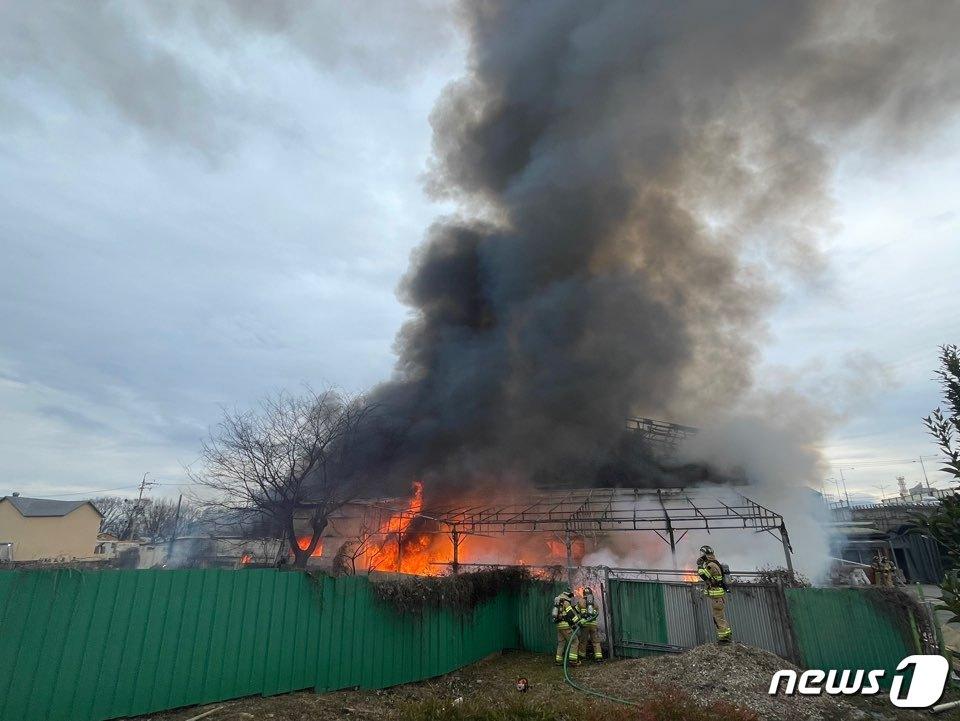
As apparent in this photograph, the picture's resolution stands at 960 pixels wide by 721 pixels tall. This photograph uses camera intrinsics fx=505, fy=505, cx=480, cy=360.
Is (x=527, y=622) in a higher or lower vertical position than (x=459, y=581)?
lower

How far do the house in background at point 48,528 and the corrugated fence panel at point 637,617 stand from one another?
35.0m

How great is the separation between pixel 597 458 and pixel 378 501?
34.2 feet

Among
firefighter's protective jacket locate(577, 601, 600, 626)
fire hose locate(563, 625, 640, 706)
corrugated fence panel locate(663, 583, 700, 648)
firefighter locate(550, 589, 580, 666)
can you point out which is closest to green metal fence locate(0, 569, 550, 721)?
fire hose locate(563, 625, 640, 706)

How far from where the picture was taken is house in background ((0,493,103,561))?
1287 inches

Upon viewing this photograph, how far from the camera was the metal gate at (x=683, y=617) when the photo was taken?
9289 mm

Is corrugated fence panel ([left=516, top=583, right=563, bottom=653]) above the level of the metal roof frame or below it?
below

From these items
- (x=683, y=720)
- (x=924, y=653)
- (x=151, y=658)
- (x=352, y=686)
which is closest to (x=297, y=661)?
(x=352, y=686)

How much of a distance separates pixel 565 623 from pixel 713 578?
10.4 ft

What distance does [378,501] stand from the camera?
2283 centimetres

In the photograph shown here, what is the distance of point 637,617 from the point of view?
421 inches

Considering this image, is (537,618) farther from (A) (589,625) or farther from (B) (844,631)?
(B) (844,631)

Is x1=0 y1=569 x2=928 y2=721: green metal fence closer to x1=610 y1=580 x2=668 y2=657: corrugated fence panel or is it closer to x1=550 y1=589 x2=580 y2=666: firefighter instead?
x1=610 y1=580 x2=668 y2=657: corrugated fence panel

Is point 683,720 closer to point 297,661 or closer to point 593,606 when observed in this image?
point 593,606

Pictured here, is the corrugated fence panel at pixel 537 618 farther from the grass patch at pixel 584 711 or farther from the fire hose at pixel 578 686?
the grass patch at pixel 584 711
